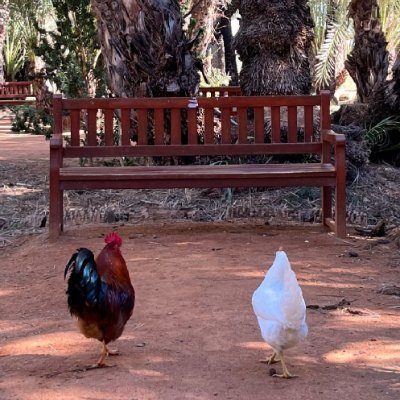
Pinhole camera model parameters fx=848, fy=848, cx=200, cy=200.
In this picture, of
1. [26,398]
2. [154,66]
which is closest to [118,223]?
[154,66]

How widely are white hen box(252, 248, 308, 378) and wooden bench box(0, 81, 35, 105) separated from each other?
2411cm

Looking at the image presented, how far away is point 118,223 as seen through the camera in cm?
862

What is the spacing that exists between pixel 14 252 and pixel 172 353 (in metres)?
3.34

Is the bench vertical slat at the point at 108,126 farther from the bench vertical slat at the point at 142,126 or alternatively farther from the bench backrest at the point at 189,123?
the bench vertical slat at the point at 142,126

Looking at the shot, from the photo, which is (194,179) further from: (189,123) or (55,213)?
(55,213)

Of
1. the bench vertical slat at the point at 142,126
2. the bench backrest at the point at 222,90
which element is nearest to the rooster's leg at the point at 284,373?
the bench vertical slat at the point at 142,126

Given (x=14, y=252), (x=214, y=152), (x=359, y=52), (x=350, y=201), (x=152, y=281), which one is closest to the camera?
(x=152, y=281)

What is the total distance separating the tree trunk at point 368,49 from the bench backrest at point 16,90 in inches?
619

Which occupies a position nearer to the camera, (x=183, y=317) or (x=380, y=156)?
(x=183, y=317)

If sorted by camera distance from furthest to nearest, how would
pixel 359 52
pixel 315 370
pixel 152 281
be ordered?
pixel 359 52 < pixel 152 281 < pixel 315 370

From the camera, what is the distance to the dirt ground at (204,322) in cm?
416

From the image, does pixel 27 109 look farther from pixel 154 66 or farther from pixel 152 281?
pixel 152 281

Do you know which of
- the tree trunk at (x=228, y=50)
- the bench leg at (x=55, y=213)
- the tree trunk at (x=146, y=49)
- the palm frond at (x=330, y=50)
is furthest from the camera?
the tree trunk at (x=228, y=50)

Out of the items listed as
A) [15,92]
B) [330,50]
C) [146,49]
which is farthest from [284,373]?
[15,92]
